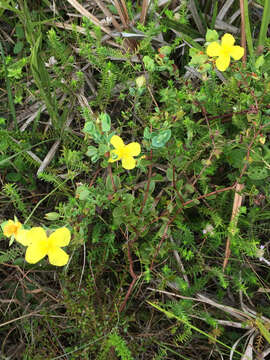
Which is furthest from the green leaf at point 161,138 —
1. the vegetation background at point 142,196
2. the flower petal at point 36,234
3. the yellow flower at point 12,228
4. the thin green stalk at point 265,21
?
the thin green stalk at point 265,21

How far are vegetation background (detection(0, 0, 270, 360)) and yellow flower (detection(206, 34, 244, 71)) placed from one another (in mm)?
61

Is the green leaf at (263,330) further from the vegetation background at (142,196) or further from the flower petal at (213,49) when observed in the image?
the flower petal at (213,49)

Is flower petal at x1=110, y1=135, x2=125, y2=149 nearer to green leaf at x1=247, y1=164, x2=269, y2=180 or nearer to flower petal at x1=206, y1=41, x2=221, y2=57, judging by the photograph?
flower petal at x1=206, y1=41, x2=221, y2=57

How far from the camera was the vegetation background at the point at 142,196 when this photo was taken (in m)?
1.91

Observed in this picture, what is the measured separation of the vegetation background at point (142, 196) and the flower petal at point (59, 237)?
170 millimetres

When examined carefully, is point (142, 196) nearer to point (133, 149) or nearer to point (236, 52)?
point (133, 149)

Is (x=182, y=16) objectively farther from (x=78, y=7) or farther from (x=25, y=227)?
(x=25, y=227)

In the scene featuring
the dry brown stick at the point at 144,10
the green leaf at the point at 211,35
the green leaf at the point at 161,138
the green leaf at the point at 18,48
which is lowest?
the green leaf at the point at 18,48

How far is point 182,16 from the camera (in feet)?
7.50

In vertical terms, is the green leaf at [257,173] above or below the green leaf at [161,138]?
below

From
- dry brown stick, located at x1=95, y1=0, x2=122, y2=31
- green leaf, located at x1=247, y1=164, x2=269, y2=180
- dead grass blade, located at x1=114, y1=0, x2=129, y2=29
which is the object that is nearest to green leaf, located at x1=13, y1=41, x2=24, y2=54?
dry brown stick, located at x1=95, y1=0, x2=122, y2=31

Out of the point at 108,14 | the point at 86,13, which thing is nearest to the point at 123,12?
the point at 108,14

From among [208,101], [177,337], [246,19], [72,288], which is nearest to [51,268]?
[72,288]

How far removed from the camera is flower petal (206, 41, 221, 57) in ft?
5.46
